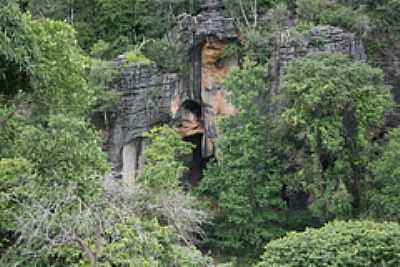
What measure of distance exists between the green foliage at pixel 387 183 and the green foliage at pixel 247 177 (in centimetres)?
258

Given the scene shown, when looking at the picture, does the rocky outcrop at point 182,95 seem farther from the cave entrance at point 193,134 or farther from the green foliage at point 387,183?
the green foliage at point 387,183

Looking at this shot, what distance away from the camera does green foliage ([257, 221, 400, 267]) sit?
13.8 meters

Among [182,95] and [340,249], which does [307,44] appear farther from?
[340,249]

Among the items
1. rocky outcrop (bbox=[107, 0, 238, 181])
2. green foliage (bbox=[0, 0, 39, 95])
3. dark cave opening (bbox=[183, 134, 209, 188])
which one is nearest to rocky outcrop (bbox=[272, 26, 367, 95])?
rocky outcrop (bbox=[107, 0, 238, 181])

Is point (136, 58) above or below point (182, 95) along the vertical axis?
above

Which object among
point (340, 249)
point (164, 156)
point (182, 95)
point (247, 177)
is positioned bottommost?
point (340, 249)

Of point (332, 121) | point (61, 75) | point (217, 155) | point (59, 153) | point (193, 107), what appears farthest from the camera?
point (193, 107)

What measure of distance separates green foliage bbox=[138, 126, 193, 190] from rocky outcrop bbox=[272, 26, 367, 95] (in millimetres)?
3077

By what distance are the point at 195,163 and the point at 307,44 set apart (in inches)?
216

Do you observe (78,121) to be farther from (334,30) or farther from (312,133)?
(334,30)

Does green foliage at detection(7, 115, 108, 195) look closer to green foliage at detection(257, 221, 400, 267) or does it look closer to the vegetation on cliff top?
the vegetation on cliff top

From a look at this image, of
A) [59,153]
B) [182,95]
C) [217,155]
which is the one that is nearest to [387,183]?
[217,155]

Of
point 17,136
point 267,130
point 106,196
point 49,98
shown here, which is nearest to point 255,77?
point 267,130

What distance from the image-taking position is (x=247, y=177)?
19.6 metres
